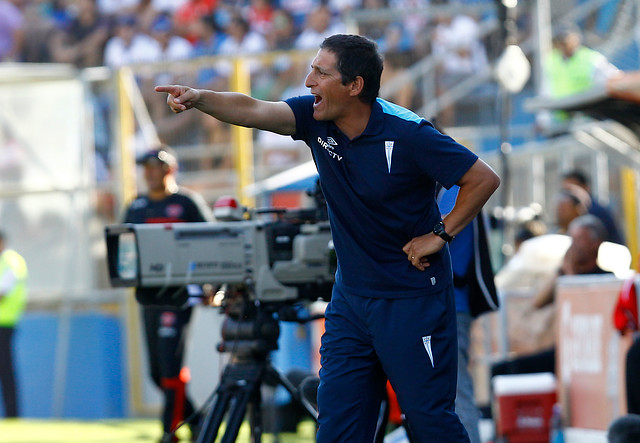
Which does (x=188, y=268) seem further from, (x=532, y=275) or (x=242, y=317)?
(x=532, y=275)

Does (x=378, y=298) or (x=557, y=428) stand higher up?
(x=378, y=298)

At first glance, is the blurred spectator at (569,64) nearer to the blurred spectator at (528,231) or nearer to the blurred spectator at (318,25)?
the blurred spectator at (528,231)

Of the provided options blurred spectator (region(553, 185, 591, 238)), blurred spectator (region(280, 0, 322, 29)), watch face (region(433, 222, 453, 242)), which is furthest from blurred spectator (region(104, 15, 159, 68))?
watch face (region(433, 222, 453, 242))

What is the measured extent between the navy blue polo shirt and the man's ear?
111mm

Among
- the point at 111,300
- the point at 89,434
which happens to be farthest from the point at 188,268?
the point at 111,300

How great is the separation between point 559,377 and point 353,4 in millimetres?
8053

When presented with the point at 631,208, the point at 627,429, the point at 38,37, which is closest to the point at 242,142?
the point at 631,208

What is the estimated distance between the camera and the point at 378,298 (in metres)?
4.42

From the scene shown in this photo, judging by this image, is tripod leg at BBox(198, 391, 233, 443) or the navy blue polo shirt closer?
the navy blue polo shirt

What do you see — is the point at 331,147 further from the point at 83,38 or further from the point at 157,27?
the point at 83,38

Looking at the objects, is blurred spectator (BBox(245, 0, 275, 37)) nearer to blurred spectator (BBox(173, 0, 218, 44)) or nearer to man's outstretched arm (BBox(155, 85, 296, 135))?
blurred spectator (BBox(173, 0, 218, 44))

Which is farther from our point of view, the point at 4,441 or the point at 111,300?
the point at 111,300

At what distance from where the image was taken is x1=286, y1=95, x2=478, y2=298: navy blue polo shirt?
4340mm

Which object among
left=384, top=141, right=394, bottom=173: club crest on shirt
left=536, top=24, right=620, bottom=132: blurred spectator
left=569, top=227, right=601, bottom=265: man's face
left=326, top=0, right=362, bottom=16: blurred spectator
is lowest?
left=569, top=227, right=601, bottom=265: man's face
